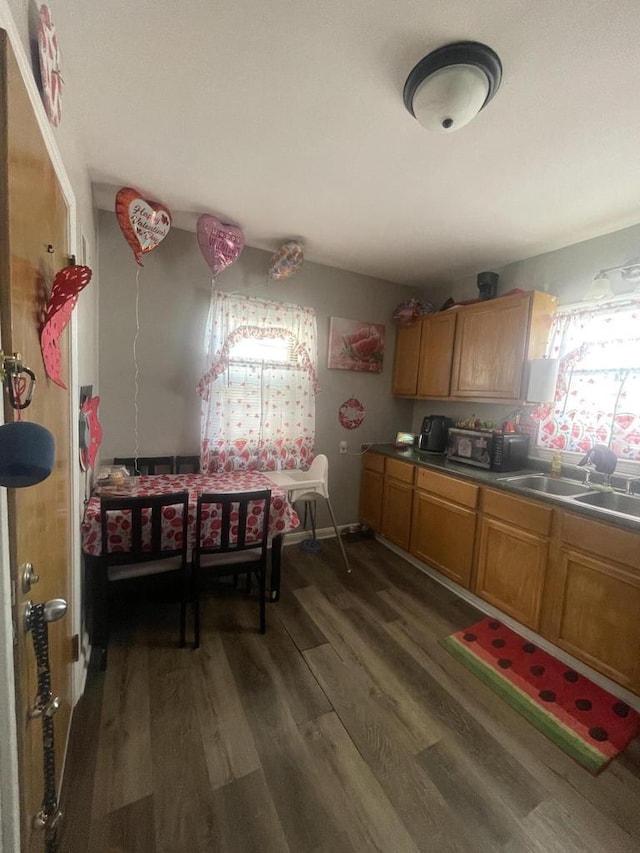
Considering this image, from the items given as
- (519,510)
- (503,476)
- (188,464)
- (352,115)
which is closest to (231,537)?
(188,464)

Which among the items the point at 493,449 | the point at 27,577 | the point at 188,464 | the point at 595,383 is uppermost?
the point at 595,383

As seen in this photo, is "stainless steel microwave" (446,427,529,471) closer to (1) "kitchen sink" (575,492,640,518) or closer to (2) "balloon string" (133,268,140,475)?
(1) "kitchen sink" (575,492,640,518)

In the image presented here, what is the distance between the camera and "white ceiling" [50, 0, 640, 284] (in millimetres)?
1022

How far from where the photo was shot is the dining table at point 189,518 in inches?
64.3

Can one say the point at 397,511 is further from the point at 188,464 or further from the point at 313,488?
the point at 188,464

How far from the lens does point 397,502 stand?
2924 millimetres

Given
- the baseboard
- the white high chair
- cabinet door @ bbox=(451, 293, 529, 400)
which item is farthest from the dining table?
cabinet door @ bbox=(451, 293, 529, 400)

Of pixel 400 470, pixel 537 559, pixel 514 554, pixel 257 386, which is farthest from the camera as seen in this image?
pixel 400 470

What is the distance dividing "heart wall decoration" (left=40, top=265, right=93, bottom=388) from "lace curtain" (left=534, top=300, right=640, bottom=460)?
2.71 meters

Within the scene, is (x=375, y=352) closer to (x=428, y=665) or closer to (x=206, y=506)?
(x=206, y=506)

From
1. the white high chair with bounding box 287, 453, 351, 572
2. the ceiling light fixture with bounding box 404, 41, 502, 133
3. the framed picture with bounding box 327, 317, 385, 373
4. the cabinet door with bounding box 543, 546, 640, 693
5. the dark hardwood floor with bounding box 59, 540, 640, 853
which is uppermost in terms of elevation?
the ceiling light fixture with bounding box 404, 41, 502, 133

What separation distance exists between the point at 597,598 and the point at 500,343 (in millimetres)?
1621

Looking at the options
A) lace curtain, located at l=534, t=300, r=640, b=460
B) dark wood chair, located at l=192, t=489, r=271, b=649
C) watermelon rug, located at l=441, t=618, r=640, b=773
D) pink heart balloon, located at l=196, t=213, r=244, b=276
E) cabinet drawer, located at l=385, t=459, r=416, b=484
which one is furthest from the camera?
cabinet drawer, located at l=385, t=459, r=416, b=484

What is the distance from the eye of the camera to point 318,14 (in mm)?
1008
